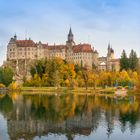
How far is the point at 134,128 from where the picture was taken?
31078 millimetres

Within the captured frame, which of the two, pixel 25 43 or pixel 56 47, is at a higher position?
pixel 25 43

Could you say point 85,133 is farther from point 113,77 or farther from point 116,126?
point 113,77

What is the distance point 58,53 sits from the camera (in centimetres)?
17175

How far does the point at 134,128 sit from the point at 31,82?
79856mm

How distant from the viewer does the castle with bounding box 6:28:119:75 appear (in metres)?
165

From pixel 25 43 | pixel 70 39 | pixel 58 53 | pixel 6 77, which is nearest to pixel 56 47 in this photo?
pixel 58 53

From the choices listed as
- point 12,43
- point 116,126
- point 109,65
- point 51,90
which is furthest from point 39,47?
point 116,126

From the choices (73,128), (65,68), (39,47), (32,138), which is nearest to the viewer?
(32,138)

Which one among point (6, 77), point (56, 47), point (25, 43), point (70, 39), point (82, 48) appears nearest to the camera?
point (6, 77)

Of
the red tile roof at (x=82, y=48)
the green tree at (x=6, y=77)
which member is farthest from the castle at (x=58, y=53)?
the green tree at (x=6, y=77)

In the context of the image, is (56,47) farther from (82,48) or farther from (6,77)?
(6,77)

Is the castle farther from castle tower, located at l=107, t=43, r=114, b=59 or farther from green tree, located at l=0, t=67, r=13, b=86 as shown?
green tree, located at l=0, t=67, r=13, b=86

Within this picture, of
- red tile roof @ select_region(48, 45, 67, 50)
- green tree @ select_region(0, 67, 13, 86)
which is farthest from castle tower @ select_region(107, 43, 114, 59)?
green tree @ select_region(0, 67, 13, 86)

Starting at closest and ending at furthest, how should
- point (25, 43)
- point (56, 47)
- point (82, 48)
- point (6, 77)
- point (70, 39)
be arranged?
point (6, 77), point (25, 43), point (82, 48), point (56, 47), point (70, 39)
